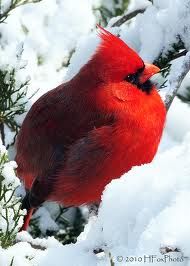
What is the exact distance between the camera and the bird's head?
2719 millimetres

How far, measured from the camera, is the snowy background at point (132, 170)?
1205mm

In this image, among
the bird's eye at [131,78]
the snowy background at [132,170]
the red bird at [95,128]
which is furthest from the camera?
the bird's eye at [131,78]

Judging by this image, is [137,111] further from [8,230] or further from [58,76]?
[8,230]

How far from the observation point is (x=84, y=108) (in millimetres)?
2814

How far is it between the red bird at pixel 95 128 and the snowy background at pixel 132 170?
183 millimetres

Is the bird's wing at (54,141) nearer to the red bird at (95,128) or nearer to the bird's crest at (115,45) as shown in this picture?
the red bird at (95,128)

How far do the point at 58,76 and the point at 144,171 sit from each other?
2196 mm

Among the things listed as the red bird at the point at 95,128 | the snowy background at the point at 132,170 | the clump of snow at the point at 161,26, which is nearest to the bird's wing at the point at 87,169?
the red bird at the point at 95,128

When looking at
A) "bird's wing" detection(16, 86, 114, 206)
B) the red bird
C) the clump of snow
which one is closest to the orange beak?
the red bird

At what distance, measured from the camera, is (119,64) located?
9.06 ft

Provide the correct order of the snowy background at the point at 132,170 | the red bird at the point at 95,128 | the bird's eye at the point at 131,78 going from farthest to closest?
the bird's eye at the point at 131,78
the red bird at the point at 95,128
the snowy background at the point at 132,170

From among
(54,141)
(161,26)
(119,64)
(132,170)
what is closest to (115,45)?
(119,64)

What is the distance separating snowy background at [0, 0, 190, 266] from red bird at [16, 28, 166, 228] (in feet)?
0.60

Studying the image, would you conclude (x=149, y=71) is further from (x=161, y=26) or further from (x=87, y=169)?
(x=87, y=169)
